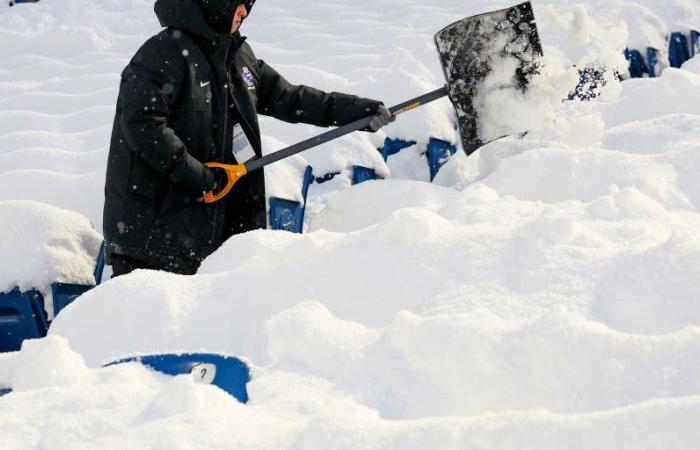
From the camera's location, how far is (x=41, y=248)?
3.18 metres

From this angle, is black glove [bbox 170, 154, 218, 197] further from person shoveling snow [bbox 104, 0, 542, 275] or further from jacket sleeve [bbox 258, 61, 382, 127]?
jacket sleeve [bbox 258, 61, 382, 127]

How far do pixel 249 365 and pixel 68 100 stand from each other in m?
4.24

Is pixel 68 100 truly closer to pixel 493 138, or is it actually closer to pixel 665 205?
pixel 493 138

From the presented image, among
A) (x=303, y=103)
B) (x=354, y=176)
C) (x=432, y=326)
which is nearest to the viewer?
(x=432, y=326)

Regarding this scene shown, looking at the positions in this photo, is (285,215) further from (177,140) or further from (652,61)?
(652,61)

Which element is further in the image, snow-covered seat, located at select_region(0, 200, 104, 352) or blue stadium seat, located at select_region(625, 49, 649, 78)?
blue stadium seat, located at select_region(625, 49, 649, 78)

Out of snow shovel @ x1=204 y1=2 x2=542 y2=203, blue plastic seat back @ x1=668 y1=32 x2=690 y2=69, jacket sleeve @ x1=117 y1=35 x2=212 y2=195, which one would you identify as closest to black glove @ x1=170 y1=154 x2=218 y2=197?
jacket sleeve @ x1=117 y1=35 x2=212 y2=195

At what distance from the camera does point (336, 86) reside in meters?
5.42

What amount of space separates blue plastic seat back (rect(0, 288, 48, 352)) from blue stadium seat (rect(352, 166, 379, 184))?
1559mm

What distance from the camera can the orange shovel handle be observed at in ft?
10.5

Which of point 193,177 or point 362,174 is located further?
point 362,174

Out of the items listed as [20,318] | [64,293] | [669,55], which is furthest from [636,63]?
[20,318]

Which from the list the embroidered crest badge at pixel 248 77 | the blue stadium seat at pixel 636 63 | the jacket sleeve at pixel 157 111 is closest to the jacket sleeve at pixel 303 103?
the embroidered crest badge at pixel 248 77

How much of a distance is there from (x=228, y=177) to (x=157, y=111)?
34 centimetres
